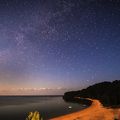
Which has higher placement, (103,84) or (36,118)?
(103,84)

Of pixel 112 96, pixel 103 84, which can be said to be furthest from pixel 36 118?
pixel 103 84

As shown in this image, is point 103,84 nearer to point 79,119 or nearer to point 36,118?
point 79,119

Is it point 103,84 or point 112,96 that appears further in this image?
point 103,84

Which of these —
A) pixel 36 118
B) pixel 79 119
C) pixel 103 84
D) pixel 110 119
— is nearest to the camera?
pixel 36 118

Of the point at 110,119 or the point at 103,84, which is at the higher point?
the point at 103,84

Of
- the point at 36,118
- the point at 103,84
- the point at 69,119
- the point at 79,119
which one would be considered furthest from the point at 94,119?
the point at 103,84

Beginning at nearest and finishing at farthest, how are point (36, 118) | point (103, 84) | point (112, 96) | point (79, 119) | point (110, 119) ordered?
point (36, 118) < point (110, 119) < point (79, 119) < point (112, 96) < point (103, 84)

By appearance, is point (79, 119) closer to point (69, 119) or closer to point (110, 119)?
point (69, 119)

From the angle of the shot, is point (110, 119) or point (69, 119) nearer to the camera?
point (110, 119)

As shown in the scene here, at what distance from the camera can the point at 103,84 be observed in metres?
170

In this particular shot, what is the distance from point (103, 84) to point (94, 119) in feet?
441

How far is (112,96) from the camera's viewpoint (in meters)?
71.3

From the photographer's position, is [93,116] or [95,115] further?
[95,115]

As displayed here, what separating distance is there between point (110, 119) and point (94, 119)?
10.0ft
